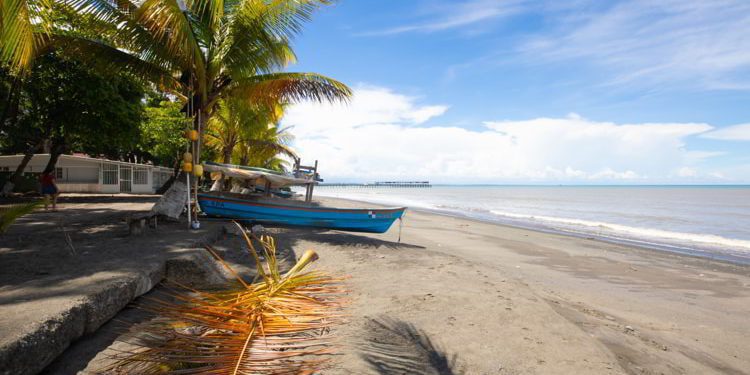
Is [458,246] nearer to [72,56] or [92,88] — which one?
[72,56]

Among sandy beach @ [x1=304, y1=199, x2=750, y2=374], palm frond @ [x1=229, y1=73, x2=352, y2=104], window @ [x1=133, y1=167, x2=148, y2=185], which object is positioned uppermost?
palm frond @ [x1=229, y1=73, x2=352, y2=104]

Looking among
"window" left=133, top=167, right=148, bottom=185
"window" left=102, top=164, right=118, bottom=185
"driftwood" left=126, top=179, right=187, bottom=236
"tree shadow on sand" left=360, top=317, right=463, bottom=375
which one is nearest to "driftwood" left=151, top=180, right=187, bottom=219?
"driftwood" left=126, top=179, right=187, bottom=236

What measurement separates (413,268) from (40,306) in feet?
17.4

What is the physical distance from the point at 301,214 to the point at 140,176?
21634 mm

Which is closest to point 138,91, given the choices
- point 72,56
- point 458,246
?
point 72,56

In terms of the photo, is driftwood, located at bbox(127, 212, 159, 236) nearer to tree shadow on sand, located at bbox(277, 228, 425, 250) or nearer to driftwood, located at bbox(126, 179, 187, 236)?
driftwood, located at bbox(126, 179, 187, 236)

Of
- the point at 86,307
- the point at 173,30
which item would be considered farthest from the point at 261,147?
the point at 86,307

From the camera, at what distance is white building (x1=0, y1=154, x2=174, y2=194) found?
73.5 ft

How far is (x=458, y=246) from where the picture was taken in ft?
38.6

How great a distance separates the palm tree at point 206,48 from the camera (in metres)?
8.52

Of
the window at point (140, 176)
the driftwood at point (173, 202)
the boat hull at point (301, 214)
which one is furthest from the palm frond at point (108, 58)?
the window at point (140, 176)

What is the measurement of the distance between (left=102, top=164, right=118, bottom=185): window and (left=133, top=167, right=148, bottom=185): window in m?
1.70

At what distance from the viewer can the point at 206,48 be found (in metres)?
9.91

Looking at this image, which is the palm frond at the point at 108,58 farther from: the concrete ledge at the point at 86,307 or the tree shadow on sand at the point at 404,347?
the tree shadow on sand at the point at 404,347
